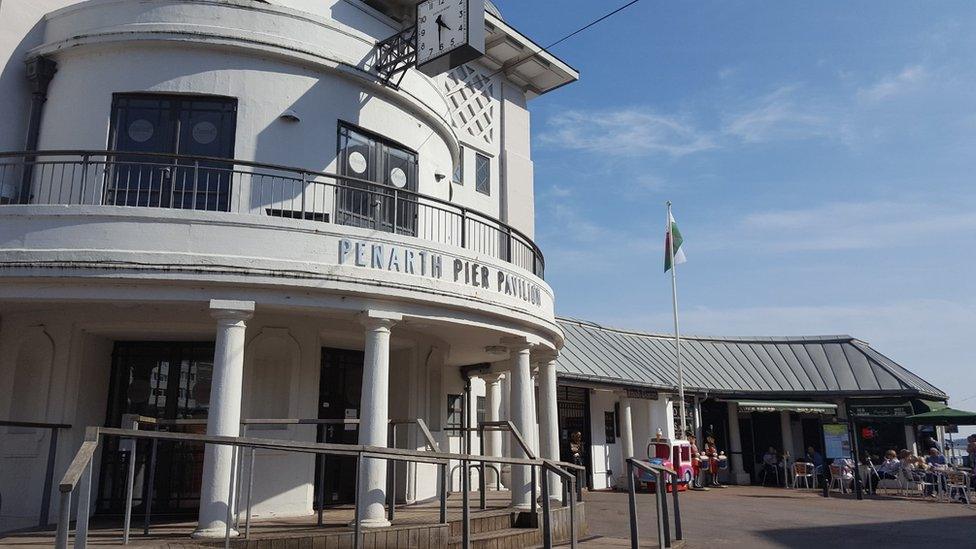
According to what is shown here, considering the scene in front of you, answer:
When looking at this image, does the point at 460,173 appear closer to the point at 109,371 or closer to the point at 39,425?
the point at 109,371

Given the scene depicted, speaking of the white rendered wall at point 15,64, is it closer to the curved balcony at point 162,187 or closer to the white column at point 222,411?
the curved balcony at point 162,187

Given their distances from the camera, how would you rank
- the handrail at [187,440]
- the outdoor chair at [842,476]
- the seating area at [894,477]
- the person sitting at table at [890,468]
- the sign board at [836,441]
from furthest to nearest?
the sign board at [836,441] < the person sitting at table at [890,468] < the outdoor chair at [842,476] < the seating area at [894,477] < the handrail at [187,440]

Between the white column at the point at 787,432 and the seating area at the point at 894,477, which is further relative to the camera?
the white column at the point at 787,432

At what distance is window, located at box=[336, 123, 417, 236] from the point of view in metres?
12.2

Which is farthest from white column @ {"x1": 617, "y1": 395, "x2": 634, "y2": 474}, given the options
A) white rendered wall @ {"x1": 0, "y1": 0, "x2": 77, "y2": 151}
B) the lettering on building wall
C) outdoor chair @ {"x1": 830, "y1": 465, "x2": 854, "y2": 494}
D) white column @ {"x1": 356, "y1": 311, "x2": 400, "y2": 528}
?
white rendered wall @ {"x1": 0, "y1": 0, "x2": 77, "y2": 151}

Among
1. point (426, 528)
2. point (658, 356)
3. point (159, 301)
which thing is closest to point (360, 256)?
point (159, 301)

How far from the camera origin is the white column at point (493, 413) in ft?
59.0

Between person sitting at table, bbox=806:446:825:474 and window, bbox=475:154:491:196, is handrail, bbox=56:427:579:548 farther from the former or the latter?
person sitting at table, bbox=806:446:825:474

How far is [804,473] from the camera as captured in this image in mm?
25344

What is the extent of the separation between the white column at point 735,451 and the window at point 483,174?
13.8m

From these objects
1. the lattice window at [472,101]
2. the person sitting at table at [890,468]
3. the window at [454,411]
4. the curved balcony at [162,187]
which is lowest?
the person sitting at table at [890,468]

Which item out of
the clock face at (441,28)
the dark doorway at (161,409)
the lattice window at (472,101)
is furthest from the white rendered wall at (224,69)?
the lattice window at (472,101)

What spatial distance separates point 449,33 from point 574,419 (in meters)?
14.1

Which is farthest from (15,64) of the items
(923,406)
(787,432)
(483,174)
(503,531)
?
(923,406)
